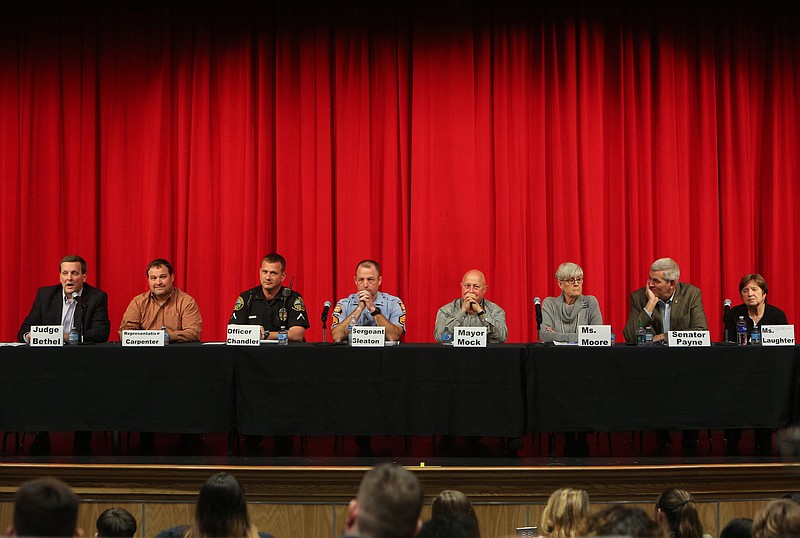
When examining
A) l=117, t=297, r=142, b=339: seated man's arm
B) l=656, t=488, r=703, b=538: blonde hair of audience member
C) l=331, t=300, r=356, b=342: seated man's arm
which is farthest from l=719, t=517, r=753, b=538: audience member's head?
l=117, t=297, r=142, b=339: seated man's arm

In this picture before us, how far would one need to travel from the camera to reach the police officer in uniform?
486cm

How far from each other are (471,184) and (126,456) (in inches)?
124

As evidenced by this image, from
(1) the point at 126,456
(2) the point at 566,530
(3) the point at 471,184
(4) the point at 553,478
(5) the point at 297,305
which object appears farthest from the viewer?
(3) the point at 471,184

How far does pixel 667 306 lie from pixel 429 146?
7.20 feet

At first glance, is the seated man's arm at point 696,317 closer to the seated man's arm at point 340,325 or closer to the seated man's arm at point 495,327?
the seated man's arm at point 495,327

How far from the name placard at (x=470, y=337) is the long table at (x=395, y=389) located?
5 cm

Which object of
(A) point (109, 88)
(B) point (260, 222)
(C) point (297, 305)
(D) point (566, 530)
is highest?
(A) point (109, 88)

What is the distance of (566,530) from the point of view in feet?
8.24

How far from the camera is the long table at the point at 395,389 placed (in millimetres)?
4102

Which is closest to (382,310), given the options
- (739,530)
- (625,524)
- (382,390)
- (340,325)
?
(340,325)

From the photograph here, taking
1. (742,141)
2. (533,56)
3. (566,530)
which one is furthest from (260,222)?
(566,530)

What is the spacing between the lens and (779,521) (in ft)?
6.69

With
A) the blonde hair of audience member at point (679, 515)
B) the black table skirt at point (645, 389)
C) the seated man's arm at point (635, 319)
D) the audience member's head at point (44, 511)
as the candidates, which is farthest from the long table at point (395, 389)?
the audience member's head at point (44, 511)

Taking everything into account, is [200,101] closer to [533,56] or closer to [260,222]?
[260,222]
